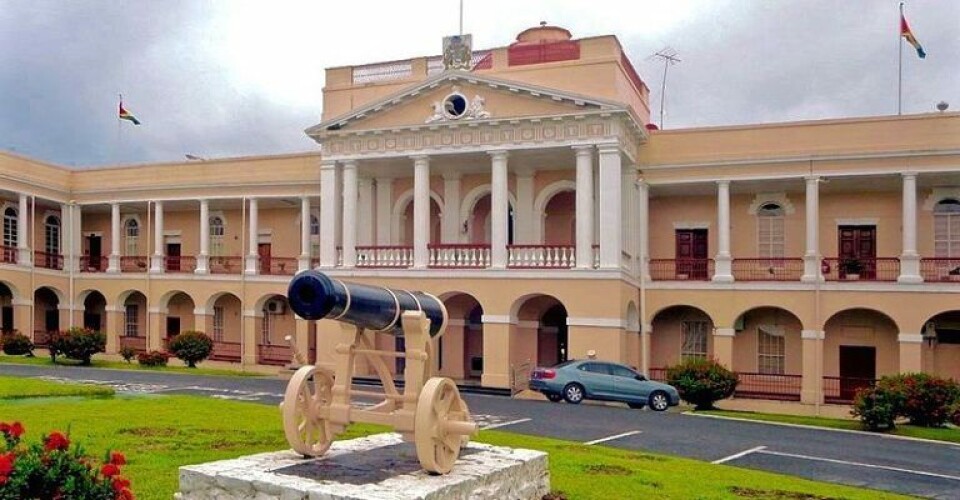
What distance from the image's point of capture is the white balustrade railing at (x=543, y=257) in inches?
1045

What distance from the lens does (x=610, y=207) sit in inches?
1011

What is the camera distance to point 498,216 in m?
26.6

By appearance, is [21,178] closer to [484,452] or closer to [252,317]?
[252,317]

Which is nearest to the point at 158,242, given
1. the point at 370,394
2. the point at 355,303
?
the point at 370,394

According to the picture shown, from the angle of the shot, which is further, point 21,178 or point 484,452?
point 21,178

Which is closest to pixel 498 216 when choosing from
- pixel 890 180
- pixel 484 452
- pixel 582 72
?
pixel 582 72

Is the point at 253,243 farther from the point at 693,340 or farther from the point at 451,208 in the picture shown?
the point at 693,340

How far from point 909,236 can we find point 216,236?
80.1 feet

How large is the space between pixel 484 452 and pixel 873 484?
5.78 meters

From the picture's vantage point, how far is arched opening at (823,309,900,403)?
2708cm

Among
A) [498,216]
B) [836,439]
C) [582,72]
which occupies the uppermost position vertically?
[582,72]

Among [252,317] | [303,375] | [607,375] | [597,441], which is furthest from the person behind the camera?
[252,317]

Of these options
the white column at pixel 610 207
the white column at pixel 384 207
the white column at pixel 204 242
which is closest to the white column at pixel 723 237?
the white column at pixel 610 207

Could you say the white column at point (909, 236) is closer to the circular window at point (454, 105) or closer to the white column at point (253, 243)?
the circular window at point (454, 105)
